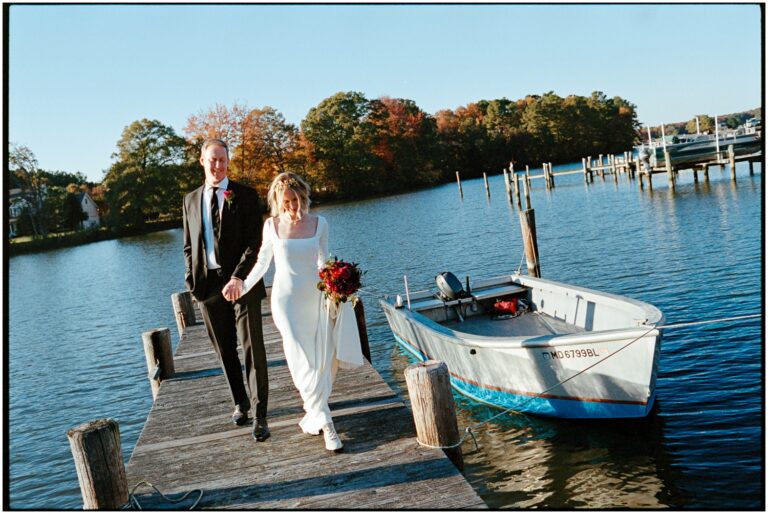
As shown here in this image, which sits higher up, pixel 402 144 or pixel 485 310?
pixel 402 144

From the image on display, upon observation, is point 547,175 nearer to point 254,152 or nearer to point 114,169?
point 254,152

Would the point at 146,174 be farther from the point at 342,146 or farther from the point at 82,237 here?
the point at 342,146

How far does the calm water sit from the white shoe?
263cm

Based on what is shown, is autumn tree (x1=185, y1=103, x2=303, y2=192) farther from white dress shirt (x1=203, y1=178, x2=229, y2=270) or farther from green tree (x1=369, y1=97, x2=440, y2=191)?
white dress shirt (x1=203, y1=178, x2=229, y2=270)

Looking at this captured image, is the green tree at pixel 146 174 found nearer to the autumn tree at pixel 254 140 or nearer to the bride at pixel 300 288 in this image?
the autumn tree at pixel 254 140

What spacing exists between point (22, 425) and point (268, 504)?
968 centimetres

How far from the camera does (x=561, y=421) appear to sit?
8984 mm

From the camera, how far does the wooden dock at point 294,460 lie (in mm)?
4738

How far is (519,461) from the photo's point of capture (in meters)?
8.19

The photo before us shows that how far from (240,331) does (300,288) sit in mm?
740

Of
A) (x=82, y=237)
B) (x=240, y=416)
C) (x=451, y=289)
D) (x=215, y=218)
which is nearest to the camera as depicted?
(x=215, y=218)

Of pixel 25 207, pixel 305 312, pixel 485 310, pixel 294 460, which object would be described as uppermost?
pixel 25 207

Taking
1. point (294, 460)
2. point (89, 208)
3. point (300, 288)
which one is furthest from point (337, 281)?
Result: point (89, 208)

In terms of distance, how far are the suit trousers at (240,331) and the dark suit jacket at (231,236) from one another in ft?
0.28
